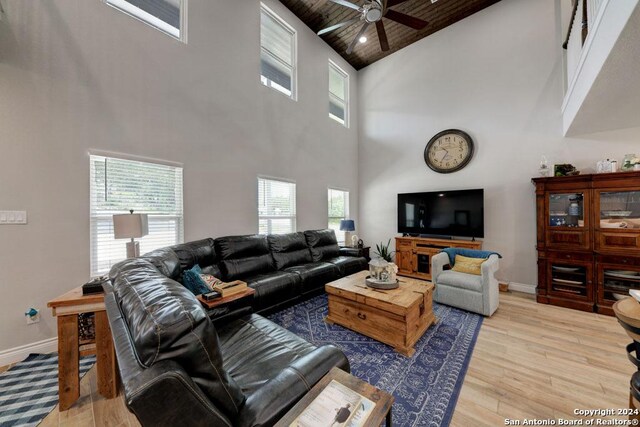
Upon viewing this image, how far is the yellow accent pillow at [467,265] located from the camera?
3277 millimetres

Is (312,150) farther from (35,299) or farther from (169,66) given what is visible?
(35,299)

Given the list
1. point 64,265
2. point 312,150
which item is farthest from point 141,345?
point 312,150

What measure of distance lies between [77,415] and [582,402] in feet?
11.4

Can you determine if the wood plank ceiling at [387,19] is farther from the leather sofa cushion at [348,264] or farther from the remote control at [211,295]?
the remote control at [211,295]

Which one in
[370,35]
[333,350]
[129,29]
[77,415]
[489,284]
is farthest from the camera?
[370,35]

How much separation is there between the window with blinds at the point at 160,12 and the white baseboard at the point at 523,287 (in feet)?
20.6

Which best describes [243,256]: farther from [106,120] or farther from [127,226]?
[106,120]

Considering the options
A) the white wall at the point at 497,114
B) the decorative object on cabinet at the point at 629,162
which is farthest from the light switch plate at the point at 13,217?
the decorative object on cabinet at the point at 629,162

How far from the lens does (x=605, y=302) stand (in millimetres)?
3066

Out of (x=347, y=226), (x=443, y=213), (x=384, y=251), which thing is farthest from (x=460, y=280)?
(x=347, y=226)

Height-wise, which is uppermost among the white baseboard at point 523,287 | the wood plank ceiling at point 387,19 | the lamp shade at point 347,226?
the wood plank ceiling at point 387,19

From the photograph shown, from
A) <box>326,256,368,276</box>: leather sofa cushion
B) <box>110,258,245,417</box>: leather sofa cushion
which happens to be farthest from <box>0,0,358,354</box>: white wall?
<box>110,258,245,417</box>: leather sofa cushion

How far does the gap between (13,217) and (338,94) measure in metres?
5.82

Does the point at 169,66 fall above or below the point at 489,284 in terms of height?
above
